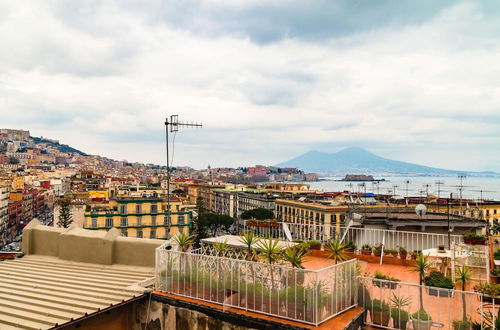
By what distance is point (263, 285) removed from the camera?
7805 mm

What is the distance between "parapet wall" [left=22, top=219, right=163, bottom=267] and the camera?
11.5 meters

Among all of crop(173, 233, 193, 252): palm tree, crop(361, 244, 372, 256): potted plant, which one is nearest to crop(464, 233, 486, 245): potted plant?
crop(361, 244, 372, 256): potted plant

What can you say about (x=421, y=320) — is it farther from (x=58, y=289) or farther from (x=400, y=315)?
(x=58, y=289)

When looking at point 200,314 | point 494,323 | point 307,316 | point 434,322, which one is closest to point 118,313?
point 200,314

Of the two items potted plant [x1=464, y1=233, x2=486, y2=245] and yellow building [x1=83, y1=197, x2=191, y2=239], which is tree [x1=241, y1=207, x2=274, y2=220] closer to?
yellow building [x1=83, y1=197, x2=191, y2=239]

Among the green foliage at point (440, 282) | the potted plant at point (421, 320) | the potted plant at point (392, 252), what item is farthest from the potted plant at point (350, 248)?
the potted plant at point (421, 320)

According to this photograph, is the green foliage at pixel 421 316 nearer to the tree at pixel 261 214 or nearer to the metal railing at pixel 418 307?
the metal railing at pixel 418 307

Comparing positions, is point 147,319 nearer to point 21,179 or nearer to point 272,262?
point 272,262

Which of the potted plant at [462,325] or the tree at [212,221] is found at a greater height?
the potted plant at [462,325]

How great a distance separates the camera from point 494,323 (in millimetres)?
6395

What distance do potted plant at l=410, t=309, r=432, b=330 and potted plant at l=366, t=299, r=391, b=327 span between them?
581mm

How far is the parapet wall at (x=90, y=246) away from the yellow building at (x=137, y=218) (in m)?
41.0

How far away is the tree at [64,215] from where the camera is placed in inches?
2173

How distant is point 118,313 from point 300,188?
388 feet
